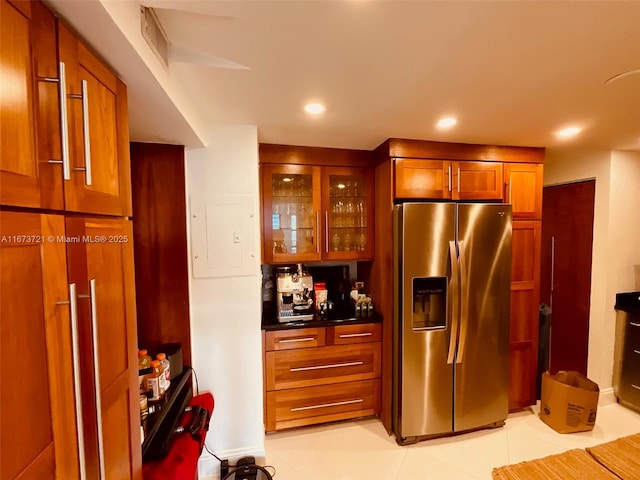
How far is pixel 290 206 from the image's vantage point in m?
2.40

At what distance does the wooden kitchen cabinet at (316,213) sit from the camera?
2314 mm

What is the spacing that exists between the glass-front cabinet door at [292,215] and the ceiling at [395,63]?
47 cm

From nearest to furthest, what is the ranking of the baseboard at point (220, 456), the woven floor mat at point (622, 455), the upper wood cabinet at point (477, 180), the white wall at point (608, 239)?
1. the woven floor mat at point (622, 455)
2. the baseboard at point (220, 456)
3. the upper wood cabinet at point (477, 180)
4. the white wall at point (608, 239)

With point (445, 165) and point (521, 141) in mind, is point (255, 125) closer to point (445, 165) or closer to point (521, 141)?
point (445, 165)

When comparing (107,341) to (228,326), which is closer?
(107,341)

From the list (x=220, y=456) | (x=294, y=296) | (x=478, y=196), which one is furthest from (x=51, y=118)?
(x=478, y=196)

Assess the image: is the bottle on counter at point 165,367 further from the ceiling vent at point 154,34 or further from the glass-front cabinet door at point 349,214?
the ceiling vent at point 154,34

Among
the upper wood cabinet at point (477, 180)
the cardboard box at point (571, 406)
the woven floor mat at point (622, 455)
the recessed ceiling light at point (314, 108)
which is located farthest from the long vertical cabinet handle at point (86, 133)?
the cardboard box at point (571, 406)

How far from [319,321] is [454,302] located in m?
1.02

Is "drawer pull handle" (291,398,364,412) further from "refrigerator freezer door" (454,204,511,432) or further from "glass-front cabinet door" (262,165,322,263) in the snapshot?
"glass-front cabinet door" (262,165,322,263)

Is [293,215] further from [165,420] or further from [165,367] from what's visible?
[165,420]

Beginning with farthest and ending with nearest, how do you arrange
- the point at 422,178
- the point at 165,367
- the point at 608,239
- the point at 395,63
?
the point at 608,239, the point at 422,178, the point at 165,367, the point at 395,63

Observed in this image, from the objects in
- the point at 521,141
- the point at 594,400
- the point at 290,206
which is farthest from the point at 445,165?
the point at 594,400

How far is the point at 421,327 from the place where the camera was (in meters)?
2.20
